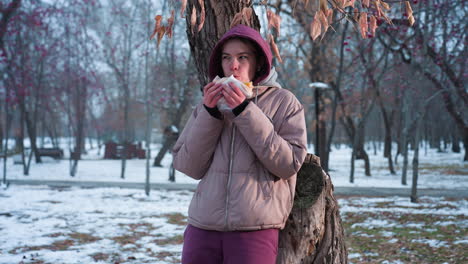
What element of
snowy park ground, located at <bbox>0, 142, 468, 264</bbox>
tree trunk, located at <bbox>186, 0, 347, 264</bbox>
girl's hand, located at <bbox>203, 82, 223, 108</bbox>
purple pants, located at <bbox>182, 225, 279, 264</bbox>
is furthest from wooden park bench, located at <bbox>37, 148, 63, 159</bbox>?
girl's hand, located at <bbox>203, 82, 223, 108</bbox>

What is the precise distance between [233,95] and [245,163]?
1.19 feet

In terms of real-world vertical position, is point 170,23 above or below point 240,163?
above

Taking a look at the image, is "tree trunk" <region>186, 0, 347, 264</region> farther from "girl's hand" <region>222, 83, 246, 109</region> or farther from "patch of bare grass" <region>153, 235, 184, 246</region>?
"patch of bare grass" <region>153, 235, 184, 246</region>

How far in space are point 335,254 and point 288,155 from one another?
46.8 inches

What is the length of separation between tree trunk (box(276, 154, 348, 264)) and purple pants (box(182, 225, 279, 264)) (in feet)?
1.77

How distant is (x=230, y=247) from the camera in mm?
1908

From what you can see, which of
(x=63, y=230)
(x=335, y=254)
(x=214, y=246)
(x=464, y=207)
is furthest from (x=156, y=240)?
(x=464, y=207)

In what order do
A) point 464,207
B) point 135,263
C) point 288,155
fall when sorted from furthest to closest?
point 464,207 → point 135,263 → point 288,155

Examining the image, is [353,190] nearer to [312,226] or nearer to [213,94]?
[312,226]

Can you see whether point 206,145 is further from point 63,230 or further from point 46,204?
point 46,204

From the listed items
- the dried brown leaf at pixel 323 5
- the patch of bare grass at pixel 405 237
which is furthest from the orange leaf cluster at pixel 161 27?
the patch of bare grass at pixel 405 237

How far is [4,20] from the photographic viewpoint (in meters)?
9.43

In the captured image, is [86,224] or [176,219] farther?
[176,219]

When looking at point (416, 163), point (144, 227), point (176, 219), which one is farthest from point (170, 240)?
point (416, 163)
